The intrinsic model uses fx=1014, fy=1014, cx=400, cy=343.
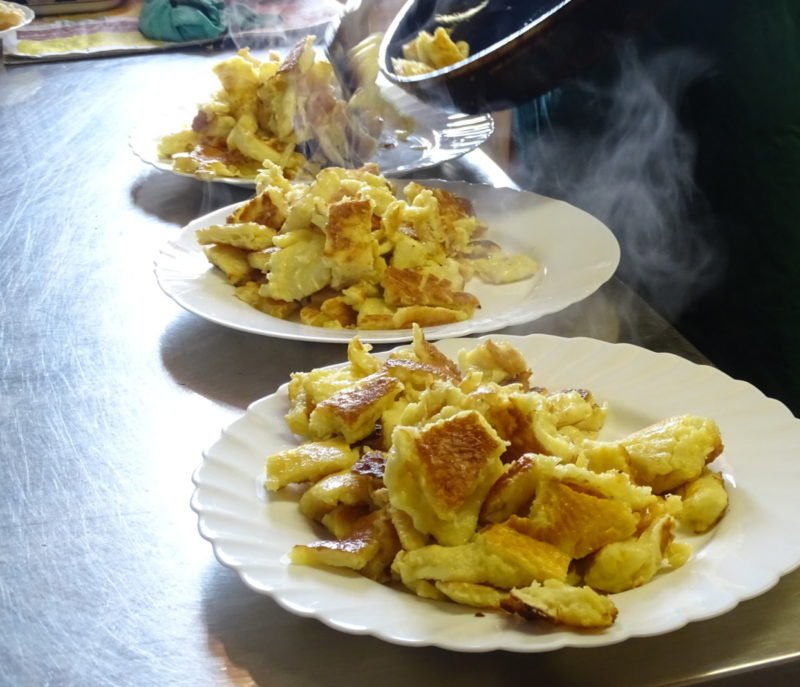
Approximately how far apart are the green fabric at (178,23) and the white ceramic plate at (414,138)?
34.9 inches

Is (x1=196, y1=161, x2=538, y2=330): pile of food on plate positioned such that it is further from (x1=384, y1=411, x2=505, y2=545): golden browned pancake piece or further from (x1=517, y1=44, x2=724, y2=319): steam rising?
(x1=384, y1=411, x2=505, y2=545): golden browned pancake piece

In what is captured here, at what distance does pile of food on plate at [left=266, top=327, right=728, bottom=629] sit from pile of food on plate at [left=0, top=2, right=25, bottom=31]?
7.26ft

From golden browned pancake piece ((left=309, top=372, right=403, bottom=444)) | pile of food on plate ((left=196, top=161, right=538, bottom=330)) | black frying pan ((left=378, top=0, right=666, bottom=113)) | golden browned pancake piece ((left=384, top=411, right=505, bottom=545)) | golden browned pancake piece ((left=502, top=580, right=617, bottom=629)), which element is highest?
black frying pan ((left=378, top=0, right=666, bottom=113))

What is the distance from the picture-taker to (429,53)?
5.24ft

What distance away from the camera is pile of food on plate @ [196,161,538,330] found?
1.25 meters

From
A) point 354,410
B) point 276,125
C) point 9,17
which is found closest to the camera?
point 354,410

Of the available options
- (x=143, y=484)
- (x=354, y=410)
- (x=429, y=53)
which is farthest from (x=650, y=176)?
(x=143, y=484)

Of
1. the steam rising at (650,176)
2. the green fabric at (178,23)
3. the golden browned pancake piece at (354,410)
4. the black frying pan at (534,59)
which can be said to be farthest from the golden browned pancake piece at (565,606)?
the green fabric at (178,23)

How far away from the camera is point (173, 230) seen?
5.29 ft

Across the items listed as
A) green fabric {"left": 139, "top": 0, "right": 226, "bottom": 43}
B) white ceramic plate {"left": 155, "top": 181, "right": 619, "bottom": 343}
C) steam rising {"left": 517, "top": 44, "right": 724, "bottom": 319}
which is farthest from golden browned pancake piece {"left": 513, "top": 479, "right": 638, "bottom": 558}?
green fabric {"left": 139, "top": 0, "right": 226, "bottom": 43}

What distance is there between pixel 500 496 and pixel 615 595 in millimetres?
112

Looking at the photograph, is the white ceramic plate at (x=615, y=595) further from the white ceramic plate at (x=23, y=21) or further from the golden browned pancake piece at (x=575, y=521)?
the white ceramic plate at (x=23, y=21)

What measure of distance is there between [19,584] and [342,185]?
682mm

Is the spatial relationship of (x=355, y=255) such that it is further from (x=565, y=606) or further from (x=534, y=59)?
(x=565, y=606)
